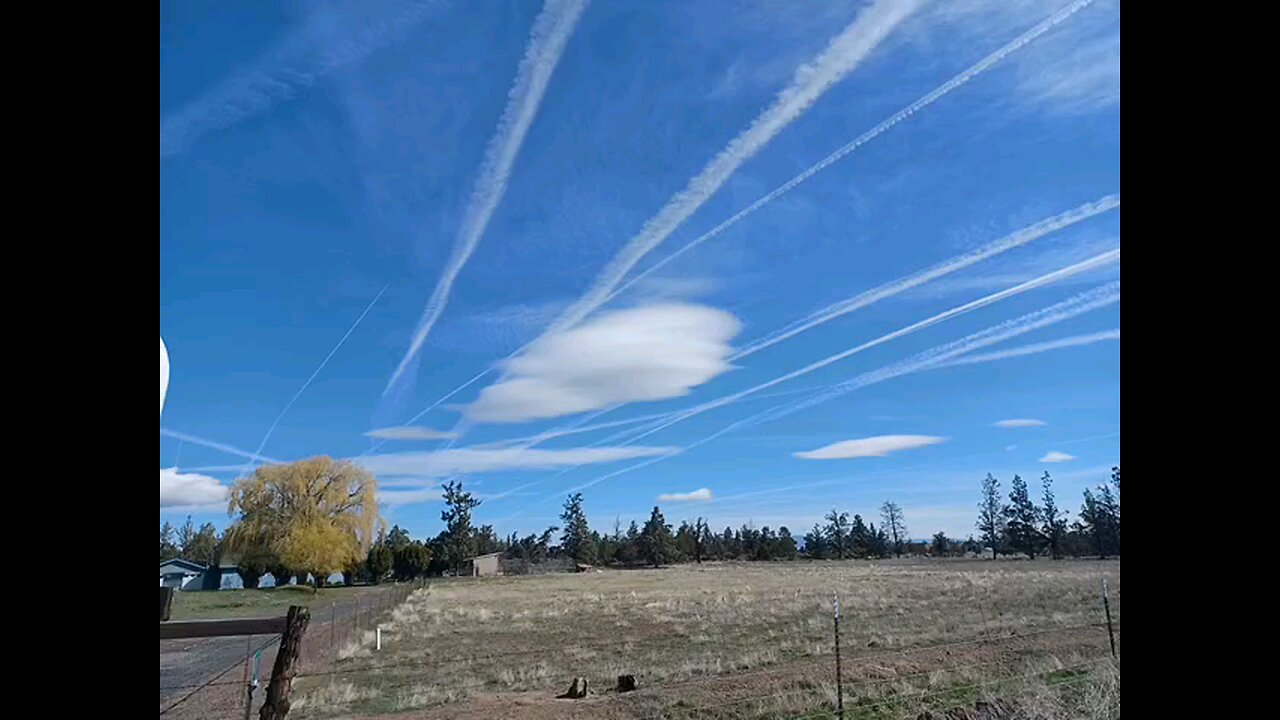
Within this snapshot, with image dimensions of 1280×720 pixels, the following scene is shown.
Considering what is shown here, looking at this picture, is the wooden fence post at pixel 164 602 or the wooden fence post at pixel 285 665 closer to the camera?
the wooden fence post at pixel 164 602

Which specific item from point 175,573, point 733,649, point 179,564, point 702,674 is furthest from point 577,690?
point 175,573

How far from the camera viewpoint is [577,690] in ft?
17.2

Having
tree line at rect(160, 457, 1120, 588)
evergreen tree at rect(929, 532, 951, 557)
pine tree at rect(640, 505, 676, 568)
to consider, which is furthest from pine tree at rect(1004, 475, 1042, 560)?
pine tree at rect(640, 505, 676, 568)

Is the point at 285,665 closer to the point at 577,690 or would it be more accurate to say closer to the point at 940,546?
the point at 577,690

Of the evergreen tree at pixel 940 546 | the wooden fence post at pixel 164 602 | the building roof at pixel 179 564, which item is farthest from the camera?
the evergreen tree at pixel 940 546

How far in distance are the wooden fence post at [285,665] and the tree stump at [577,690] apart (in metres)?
2.22

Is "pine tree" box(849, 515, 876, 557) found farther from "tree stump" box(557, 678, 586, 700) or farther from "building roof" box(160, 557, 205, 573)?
"building roof" box(160, 557, 205, 573)

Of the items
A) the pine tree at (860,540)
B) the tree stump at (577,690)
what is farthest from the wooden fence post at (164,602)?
the pine tree at (860,540)

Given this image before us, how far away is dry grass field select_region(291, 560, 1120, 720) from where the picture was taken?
4.75m

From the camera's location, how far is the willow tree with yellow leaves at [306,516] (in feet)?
13.1

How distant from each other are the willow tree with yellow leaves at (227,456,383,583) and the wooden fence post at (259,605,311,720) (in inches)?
27.5

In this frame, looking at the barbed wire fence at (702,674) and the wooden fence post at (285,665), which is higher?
the wooden fence post at (285,665)

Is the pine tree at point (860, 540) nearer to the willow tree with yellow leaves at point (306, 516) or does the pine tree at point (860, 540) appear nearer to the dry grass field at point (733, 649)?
the dry grass field at point (733, 649)
